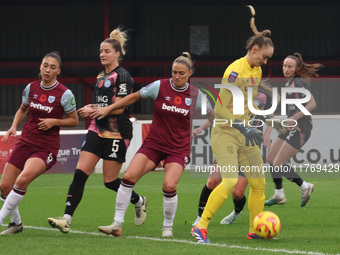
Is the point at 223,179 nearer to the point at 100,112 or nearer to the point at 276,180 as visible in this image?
the point at 100,112

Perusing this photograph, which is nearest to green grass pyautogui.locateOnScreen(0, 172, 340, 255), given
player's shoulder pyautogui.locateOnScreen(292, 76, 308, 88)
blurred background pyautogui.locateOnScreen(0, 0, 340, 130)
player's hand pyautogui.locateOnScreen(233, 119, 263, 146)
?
player's hand pyautogui.locateOnScreen(233, 119, 263, 146)

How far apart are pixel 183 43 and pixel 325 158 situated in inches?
728

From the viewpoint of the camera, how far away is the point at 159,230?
885cm

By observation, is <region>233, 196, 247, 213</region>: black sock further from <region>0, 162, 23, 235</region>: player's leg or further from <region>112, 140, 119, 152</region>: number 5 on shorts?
<region>0, 162, 23, 235</region>: player's leg

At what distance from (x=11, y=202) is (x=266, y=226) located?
260 cm

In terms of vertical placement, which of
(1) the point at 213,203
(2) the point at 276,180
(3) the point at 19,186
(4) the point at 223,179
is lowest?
(2) the point at 276,180

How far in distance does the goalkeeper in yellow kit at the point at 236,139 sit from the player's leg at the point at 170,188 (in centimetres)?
54

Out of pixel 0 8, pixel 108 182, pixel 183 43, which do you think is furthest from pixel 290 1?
pixel 108 182

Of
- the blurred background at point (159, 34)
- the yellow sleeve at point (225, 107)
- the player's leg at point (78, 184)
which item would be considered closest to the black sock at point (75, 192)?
the player's leg at point (78, 184)

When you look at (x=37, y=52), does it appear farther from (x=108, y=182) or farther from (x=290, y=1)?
(x=108, y=182)

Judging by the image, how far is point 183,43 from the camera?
119 ft

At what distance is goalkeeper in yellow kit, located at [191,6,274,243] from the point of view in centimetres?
765

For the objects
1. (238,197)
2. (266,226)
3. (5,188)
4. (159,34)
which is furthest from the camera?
(159,34)

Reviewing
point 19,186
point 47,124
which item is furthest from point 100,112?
point 19,186
